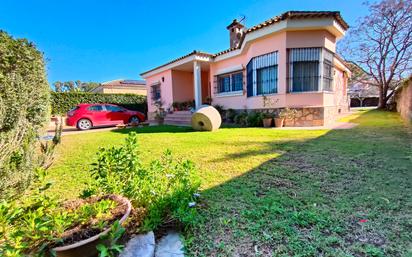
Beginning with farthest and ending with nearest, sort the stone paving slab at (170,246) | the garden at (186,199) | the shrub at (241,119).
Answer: the shrub at (241,119)
the stone paving slab at (170,246)
the garden at (186,199)

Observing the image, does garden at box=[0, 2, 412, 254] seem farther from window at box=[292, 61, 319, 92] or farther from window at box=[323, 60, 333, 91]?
window at box=[323, 60, 333, 91]

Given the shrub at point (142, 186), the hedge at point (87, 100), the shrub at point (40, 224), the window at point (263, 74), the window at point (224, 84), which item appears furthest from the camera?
the hedge at point (87, 100)

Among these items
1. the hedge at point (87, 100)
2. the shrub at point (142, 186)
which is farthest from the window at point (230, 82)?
the hedge at point (87, 100)

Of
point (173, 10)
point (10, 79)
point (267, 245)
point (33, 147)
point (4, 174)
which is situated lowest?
point (267, 245)

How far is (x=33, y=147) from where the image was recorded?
277cm

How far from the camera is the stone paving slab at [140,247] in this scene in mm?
1686

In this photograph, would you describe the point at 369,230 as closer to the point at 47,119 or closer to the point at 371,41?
the point at 47,119

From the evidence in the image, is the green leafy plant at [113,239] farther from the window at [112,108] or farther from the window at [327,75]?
the window at [112,108]

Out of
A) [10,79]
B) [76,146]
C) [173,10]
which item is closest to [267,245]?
[10,79]

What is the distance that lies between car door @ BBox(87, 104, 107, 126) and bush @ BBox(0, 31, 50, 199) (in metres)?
10.00

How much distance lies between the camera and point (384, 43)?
18.5 metres

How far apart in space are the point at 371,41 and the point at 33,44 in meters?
25.5

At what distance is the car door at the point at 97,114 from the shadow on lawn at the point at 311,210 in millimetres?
12112

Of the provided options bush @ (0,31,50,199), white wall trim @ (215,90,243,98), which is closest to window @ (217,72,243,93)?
white wall trim @ (215,90,243,98)
